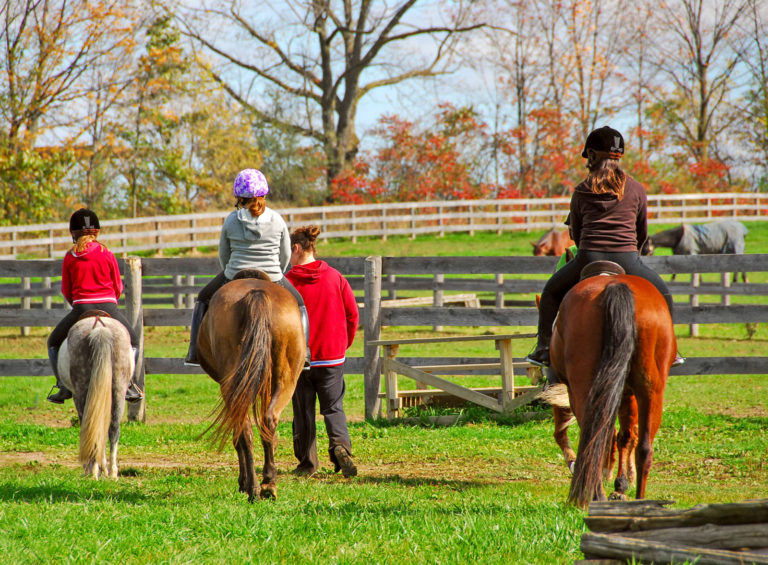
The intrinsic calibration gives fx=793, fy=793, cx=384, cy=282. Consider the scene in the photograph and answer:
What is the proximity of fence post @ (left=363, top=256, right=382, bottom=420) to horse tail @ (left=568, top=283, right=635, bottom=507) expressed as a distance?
4.93 m

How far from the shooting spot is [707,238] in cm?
2170

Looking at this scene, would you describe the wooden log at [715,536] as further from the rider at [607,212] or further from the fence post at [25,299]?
the fence post at [25,299]

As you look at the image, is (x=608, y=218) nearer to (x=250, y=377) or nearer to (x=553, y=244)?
(x=250, y=377)

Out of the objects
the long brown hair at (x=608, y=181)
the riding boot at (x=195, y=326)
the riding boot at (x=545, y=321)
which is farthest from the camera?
the riding boot at (x=195, y=326)

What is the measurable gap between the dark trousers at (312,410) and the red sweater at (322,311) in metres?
0.13

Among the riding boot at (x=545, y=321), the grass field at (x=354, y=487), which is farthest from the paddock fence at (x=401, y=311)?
the riding boot at (x=545, y=321)

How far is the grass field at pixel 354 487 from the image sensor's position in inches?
158

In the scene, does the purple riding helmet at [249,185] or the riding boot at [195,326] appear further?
the riding boot at [195,326]

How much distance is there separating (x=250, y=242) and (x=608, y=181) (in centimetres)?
271

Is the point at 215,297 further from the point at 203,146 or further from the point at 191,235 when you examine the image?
the point at 203,146

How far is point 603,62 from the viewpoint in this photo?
39875mm

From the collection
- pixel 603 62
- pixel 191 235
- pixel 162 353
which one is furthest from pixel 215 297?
pixel 603 62

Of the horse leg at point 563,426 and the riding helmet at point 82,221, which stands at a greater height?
the riding helmet at point 82,221

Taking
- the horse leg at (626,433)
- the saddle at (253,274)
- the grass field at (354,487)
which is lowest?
the grass field at (354,487)
